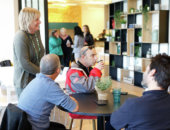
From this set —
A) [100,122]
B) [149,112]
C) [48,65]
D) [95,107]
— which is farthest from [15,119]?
[149,112]

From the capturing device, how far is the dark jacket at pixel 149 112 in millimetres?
1677

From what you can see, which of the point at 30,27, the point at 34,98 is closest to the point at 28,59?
the point at 30,27

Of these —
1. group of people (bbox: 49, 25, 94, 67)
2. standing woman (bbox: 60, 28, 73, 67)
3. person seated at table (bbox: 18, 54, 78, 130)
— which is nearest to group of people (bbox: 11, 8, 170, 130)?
person seated at table (bbox: 18, 54, 78, 130)

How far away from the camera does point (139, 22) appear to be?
7.21m

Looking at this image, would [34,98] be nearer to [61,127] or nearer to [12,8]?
[61,127]

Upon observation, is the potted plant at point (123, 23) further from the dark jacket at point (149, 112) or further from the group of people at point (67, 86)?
the dark jacket at point (149, 112)

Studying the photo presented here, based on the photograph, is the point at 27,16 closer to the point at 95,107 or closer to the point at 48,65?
the point at 48,65

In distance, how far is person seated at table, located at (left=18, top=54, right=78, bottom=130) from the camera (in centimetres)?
222

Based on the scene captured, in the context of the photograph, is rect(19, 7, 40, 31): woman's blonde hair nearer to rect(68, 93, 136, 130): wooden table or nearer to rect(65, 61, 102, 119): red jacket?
rect(65, 61, 102, 119): red jacket

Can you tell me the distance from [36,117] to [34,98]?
0.52ft

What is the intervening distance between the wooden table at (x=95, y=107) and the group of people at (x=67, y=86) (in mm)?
82

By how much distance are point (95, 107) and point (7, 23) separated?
4.49 meters

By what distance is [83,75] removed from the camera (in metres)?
2.93

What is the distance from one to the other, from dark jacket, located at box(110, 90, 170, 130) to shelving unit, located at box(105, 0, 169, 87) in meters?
4.80
